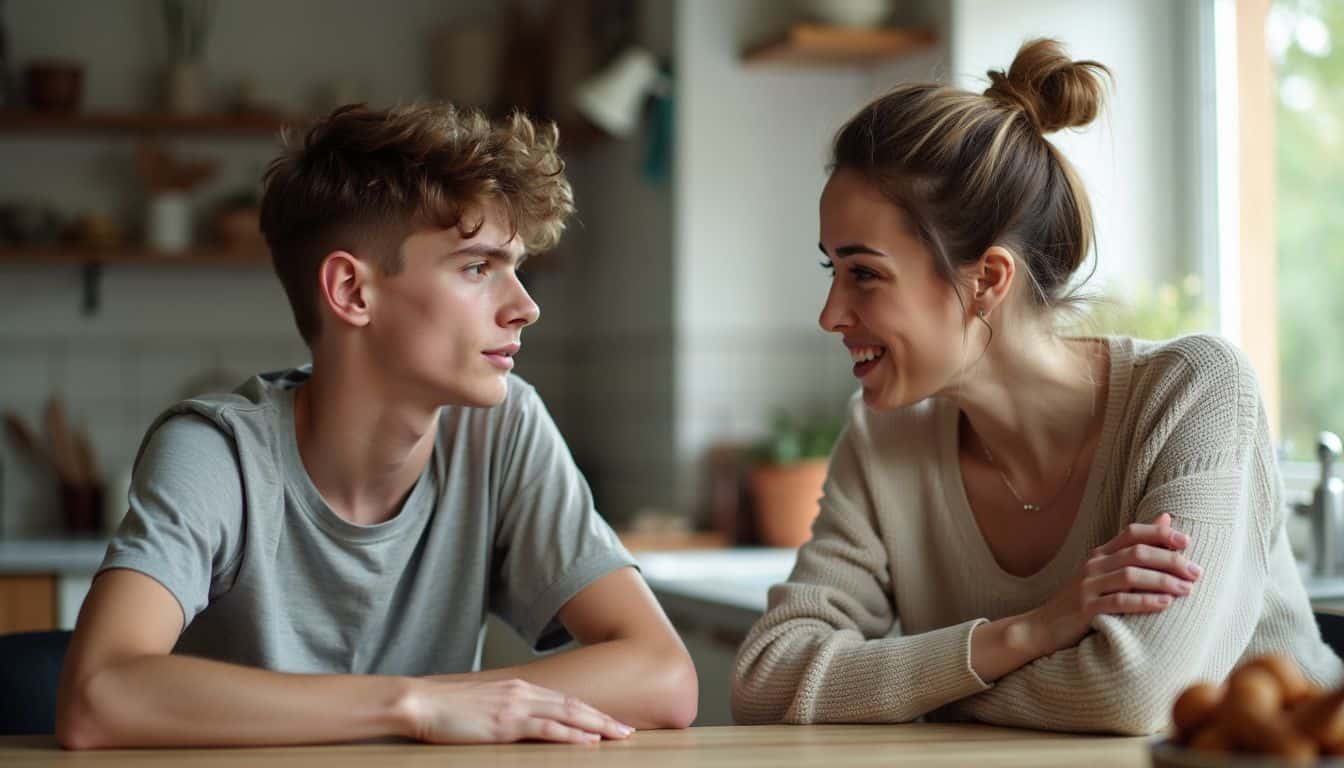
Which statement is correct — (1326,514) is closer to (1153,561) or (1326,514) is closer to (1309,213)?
(1309,213)

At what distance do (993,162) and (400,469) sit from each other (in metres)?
0.77

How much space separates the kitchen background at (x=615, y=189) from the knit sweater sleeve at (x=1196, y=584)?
1399mm

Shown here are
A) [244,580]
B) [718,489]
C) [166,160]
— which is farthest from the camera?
[166,160]

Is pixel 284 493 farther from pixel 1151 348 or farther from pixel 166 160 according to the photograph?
pixel 166 160

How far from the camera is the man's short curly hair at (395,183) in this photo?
68.9 inches

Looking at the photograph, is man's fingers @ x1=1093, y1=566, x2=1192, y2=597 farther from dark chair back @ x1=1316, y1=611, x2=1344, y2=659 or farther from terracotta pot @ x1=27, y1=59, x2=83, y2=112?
terracotta pot @ x1=27, y1=59, x2=83, y2=112

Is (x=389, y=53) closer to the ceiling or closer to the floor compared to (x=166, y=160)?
closer to the ceiling

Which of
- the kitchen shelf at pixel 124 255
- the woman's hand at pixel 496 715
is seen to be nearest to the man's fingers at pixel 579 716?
the woman's hand at pixel 496 715

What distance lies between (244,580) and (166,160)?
277 cm

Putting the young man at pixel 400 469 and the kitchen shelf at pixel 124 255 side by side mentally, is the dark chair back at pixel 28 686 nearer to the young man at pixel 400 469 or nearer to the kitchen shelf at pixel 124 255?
the young man at pixel 400 469

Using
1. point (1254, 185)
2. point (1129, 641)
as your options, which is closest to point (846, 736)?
point (1129, 641)

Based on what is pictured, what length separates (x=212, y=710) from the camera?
1.40 meters

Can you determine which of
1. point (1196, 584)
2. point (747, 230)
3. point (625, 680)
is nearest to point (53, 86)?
point (747, 230)

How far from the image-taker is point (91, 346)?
4.32 meters
